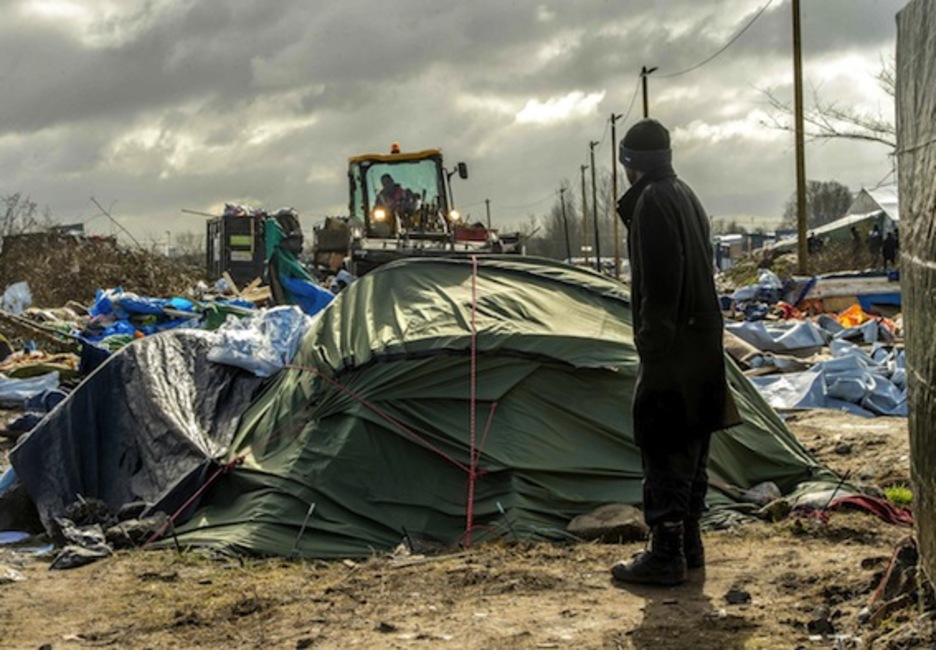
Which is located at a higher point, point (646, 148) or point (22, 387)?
point (646, 148)

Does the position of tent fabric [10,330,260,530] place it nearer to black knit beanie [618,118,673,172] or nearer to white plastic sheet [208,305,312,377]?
white plastic sheet [208,305,312,377]

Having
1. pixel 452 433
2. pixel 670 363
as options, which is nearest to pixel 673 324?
pixel 670 363

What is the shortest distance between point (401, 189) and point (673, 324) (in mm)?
15684

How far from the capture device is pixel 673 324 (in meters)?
4.15

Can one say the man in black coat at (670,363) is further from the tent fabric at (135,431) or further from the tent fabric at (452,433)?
the tent fabric at (135,431)

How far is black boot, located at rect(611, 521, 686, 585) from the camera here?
13.7 ft

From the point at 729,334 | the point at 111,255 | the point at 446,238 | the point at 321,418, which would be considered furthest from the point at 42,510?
the point at 111,255

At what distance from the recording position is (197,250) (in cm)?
3438

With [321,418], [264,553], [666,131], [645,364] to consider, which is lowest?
[264,553]

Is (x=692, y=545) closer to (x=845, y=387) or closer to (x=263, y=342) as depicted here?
(x=263, y=342)

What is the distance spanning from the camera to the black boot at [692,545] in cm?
441

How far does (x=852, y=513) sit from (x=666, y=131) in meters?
2.14

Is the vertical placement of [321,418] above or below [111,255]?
below

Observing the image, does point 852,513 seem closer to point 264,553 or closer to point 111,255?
point 264,553
